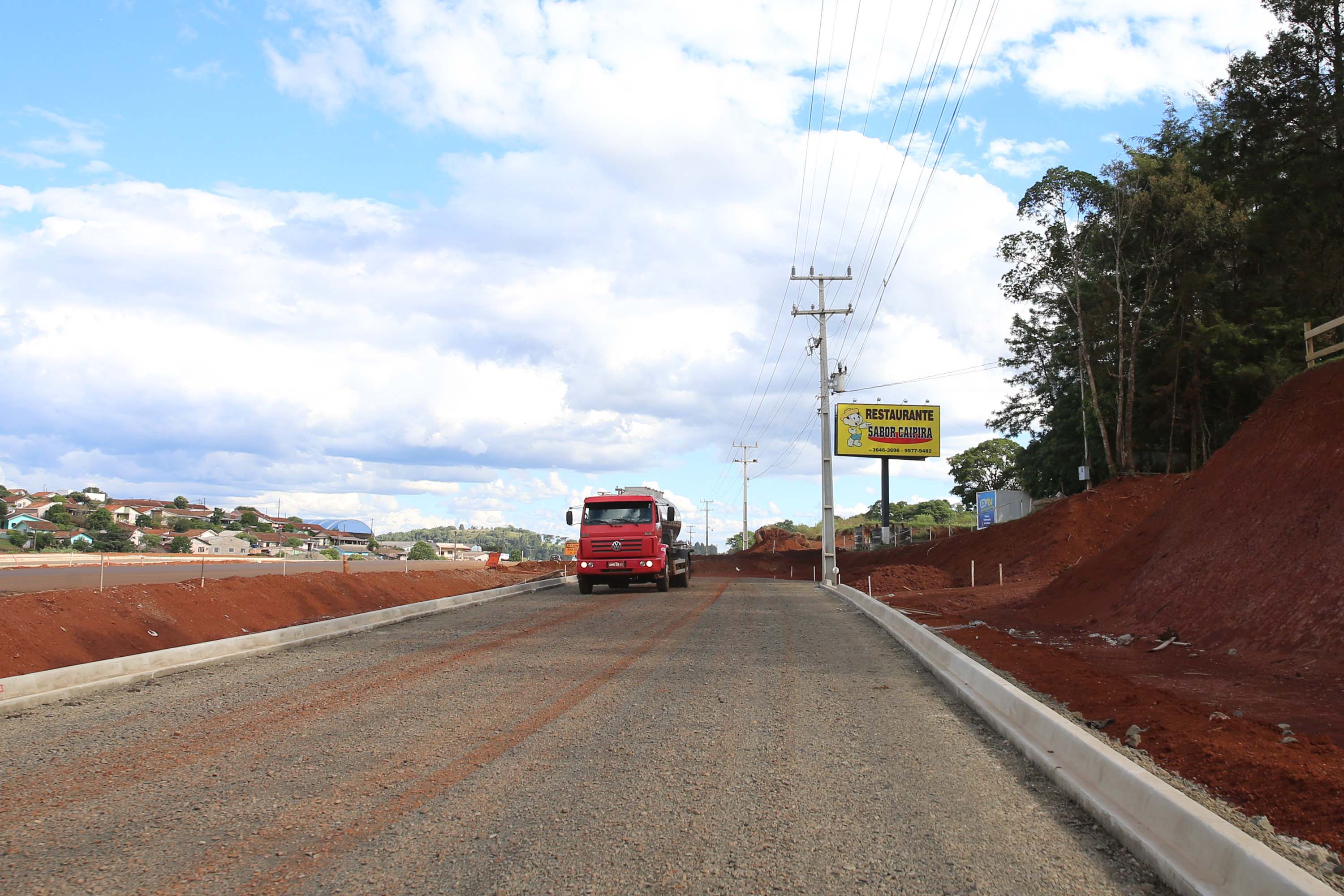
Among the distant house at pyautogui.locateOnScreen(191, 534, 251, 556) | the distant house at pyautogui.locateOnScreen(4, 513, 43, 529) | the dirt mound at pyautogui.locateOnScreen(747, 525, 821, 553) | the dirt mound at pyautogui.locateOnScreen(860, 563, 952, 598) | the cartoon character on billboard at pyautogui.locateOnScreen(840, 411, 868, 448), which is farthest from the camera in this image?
the dirt mound at pyautogui.locateOnScreen(747, 525, 821, 553)

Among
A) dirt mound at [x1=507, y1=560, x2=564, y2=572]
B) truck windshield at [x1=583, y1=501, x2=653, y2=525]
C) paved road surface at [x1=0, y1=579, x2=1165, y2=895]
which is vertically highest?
truck windshield at [x1=583, y1=501, x2=653, y2=525]

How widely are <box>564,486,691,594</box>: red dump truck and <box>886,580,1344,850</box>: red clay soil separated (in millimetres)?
13344

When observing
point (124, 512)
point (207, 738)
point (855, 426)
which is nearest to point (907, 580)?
point (855, 426)

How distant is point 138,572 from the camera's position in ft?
97.7

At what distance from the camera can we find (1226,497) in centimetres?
1797

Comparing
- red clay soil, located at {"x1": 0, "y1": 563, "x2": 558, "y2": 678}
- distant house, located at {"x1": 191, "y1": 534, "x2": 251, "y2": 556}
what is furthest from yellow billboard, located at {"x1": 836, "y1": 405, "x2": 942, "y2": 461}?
distant house, located at {"x1": 191, "y1": 534, "x2": 251, "y2": 556}

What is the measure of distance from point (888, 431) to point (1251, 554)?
47807 millimetres

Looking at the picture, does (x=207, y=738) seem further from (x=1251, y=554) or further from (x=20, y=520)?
(x=20, y=520)

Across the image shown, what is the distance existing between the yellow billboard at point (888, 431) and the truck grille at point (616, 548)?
116ft

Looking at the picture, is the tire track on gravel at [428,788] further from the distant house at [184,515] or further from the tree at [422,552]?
the distant house at [184,515]

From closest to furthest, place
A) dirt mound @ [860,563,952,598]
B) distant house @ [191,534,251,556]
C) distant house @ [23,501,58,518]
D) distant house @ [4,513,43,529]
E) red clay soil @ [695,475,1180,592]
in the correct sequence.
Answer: red clay soil @ [695,475,1180,592]
dirt mound @ [860,563,952,598]
distant house @ [191,534,251,556]
distant house @ [4,513,43,529]
distant house @ [23,501,58,518]

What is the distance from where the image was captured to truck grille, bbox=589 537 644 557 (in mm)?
28578

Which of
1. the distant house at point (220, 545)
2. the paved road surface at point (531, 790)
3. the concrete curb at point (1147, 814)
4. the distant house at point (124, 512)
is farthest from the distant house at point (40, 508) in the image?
the concrete curb at point (1147, 814)

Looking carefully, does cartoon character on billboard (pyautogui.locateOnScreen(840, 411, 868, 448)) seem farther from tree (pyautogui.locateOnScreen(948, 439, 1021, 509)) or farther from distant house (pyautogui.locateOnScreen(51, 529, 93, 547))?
distant house (pyautogui.locateOnScreen(51, 529, 93, 547))
